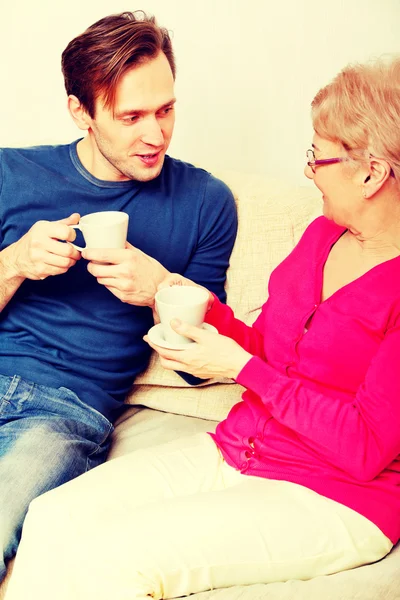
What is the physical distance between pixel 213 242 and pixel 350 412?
74cm

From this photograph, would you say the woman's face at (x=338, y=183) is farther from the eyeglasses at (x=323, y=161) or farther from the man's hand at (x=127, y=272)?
the man's hand at (x=127, y=272)

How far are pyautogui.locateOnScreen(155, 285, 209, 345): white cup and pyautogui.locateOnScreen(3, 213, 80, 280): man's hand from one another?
28 centimetres

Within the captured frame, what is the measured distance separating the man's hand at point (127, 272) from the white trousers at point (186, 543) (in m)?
0.46

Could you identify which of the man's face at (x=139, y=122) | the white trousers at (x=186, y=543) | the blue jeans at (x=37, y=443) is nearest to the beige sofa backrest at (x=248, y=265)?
the blue jeans at (x=37, y=443)

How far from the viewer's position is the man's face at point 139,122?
1681mm

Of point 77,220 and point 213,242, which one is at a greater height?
point 77,220

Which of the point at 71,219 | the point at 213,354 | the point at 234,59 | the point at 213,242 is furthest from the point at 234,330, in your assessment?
the point at 234,59

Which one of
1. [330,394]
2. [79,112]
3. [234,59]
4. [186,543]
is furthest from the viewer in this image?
[234,59]

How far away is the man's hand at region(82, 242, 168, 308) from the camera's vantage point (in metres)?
1.45

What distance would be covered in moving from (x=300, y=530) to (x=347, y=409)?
240 millimetres

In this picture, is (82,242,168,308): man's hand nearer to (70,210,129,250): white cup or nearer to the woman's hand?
(70,210,129,250): white cup

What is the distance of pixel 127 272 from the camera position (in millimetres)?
1491

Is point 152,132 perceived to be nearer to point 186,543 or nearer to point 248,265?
point 248,265

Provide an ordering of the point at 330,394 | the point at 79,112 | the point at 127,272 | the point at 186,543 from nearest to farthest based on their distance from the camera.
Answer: the point at 186,543
the point at 330,394
the point at 127,272
the point at 79,112
